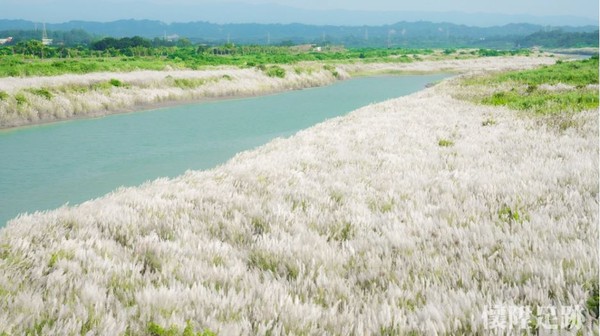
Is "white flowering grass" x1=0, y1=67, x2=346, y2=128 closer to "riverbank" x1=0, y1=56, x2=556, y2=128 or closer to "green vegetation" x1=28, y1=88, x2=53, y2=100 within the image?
"riverbank" x1=0, y1=56, x2=556, y2=128

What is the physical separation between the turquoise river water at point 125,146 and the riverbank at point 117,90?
160 cm

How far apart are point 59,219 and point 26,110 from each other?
82.5 ft

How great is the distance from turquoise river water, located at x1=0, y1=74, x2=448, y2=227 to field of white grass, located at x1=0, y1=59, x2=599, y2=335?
7.24 m

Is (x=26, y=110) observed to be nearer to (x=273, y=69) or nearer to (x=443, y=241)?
(x=443, y=241)

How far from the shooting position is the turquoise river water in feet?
48.9

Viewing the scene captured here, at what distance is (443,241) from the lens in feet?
18.2

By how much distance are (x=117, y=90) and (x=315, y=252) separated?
112ft

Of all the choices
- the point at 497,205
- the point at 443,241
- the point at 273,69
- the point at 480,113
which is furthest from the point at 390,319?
the point at 273,69

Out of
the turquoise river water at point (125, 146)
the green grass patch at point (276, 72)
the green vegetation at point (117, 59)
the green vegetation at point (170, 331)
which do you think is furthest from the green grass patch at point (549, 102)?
the green vegetation at point (117, 59)

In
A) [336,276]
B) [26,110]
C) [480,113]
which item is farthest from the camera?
[26,110]

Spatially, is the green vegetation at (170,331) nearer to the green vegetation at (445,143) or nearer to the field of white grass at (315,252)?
the field of white grass at (315,252)

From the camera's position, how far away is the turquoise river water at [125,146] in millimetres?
14891

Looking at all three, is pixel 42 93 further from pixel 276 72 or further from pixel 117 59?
pixel 117 59

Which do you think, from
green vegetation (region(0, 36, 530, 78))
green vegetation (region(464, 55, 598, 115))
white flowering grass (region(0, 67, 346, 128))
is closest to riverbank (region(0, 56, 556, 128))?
white flowering grass (region(0, 67, 346, 128))
